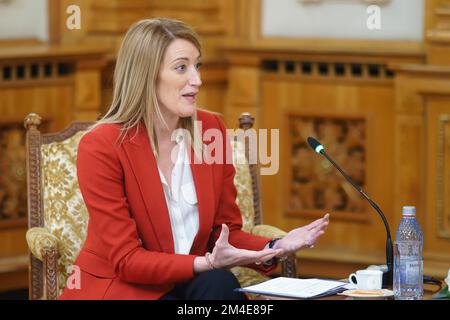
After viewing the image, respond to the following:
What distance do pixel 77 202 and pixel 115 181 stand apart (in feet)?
1.85

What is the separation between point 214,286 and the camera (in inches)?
99.3

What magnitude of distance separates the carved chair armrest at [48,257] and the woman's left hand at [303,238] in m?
0.74

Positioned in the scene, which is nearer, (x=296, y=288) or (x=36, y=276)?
(x=296, y=288)

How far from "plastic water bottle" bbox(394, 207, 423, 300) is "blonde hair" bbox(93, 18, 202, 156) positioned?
0.71m

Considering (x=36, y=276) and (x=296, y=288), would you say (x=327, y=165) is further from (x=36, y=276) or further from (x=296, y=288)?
(x=296, y=288)

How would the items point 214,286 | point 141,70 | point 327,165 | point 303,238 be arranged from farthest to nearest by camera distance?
point 327,165 < point 141,70 < point 303,238 < point 214,286

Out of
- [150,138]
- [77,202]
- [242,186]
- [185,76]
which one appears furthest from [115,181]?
[242,186]

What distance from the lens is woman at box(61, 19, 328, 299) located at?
2.67 metres

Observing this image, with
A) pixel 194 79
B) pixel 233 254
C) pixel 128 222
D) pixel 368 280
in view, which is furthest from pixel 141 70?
pixel 368 280

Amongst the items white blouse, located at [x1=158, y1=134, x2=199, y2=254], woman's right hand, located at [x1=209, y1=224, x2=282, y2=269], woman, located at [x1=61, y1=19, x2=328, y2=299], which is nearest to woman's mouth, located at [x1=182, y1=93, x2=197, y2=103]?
woman, located at [x1=61, y1=19, x2=328, y2=299]

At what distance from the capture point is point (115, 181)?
9.00ft

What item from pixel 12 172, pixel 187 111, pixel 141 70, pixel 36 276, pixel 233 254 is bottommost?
pixel 36 276

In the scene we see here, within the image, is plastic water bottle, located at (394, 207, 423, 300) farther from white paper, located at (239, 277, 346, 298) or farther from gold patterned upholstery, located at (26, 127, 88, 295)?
gold patterned upholstery, located at (26, 127, 88, 295)
